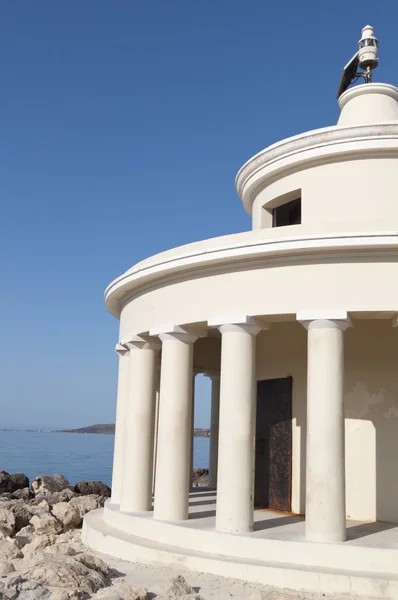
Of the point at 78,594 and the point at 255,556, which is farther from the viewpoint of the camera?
the point at 255,556

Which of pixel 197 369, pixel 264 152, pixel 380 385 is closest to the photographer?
pixel 380 385

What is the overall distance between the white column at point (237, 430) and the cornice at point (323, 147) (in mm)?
5713

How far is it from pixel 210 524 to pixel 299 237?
6.54 metres

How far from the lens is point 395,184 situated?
16.2 metres

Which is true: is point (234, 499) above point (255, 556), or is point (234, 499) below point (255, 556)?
above

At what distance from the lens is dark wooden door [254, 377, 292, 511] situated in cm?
1631

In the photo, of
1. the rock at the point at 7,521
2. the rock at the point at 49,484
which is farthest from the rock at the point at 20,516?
the rock at the point at 49,484

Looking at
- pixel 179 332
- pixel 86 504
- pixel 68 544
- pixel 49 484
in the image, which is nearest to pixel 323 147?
pixel 179 332

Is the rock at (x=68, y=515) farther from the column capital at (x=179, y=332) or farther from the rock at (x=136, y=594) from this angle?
the rock at (x=136, y=594)

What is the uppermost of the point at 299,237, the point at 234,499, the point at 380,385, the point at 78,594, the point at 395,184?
the point at 395,184

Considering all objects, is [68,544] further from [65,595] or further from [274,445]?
[65,595]

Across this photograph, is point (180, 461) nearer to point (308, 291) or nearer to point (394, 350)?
point (308, 291)

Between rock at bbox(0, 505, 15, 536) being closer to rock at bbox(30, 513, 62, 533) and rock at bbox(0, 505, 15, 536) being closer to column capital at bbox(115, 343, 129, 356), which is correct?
rock at bbox(30, 513, 62, 533)

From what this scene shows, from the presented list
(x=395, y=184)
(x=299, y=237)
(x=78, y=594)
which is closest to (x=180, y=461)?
(x=78, y=594)
